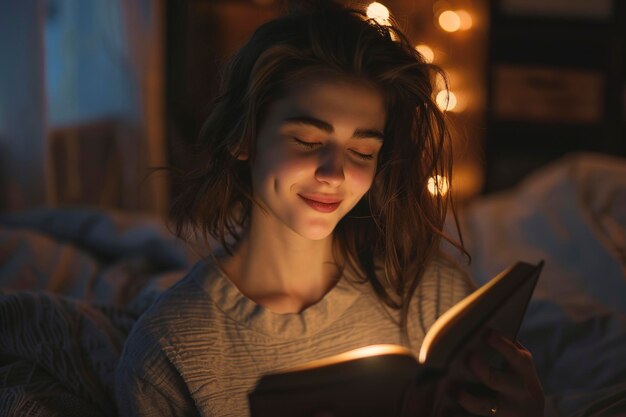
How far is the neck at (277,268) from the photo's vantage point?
2.87ft

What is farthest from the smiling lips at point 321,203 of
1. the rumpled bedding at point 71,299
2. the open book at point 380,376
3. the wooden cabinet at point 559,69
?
the wooden cabinet at point 559,69

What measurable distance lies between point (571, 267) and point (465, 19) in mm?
1855

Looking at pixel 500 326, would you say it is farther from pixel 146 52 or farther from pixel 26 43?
pixel 146 52

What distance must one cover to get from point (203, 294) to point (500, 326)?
14.9 inches

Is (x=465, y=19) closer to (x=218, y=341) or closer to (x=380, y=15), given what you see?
(x=380, y=15)

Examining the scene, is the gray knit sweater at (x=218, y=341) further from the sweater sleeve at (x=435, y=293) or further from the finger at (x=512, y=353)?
the finger at (x=512, y=353)

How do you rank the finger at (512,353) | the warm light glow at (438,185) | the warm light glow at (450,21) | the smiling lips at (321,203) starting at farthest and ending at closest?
1. the warm light glow at (450,21)
2. the warm light glow at (438,185)
3. the smiling lips at (321,203)
4. the finger at (512,353)

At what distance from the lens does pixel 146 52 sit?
8.63 feet

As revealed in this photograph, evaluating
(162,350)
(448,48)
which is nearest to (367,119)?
(162,350)

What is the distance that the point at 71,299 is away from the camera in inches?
43.1

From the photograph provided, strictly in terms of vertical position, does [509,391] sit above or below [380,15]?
below

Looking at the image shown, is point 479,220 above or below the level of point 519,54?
below

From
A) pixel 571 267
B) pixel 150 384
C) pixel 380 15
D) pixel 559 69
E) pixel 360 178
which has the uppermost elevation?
pixel 380 15

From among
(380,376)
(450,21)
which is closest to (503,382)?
(380,376)
